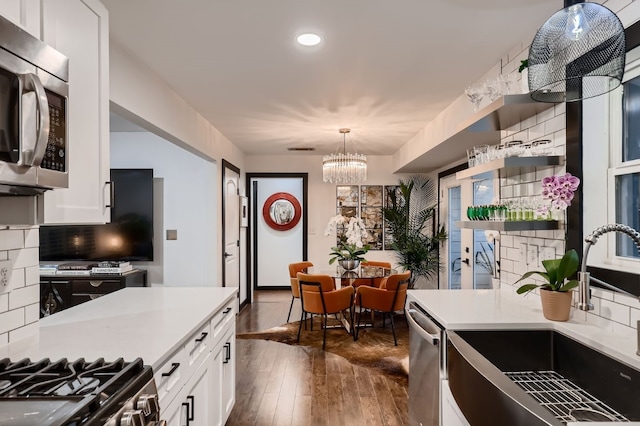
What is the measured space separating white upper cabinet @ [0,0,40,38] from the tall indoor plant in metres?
4.94

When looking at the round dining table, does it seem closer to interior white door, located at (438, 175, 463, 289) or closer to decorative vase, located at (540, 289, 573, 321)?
interior white door, located at (438, 175, 463, 289)

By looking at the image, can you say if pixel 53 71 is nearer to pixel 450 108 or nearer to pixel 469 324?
pixel 469 324

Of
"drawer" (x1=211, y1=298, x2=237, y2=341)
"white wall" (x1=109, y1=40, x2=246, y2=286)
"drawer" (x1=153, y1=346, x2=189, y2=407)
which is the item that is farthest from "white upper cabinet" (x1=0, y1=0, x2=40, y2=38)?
"drawer" (x1=211, y1=298, x2=237, y2=341)

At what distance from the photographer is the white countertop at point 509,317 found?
141 cm

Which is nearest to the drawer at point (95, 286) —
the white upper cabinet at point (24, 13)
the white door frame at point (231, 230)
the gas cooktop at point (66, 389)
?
the white door frame at point (231, 230)

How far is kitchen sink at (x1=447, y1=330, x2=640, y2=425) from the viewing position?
97cm

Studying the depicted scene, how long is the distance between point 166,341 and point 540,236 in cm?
196

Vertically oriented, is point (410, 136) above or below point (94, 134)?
above

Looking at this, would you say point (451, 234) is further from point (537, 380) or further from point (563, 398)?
point (563, 398)

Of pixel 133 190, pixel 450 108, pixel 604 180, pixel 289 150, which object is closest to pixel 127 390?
pixel 604 180

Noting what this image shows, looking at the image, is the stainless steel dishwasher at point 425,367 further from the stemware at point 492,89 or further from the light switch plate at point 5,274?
the light switch plate at point 5,274

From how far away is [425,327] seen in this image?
1.95 m

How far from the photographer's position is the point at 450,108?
11.5 feet

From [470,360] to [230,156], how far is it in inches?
177
